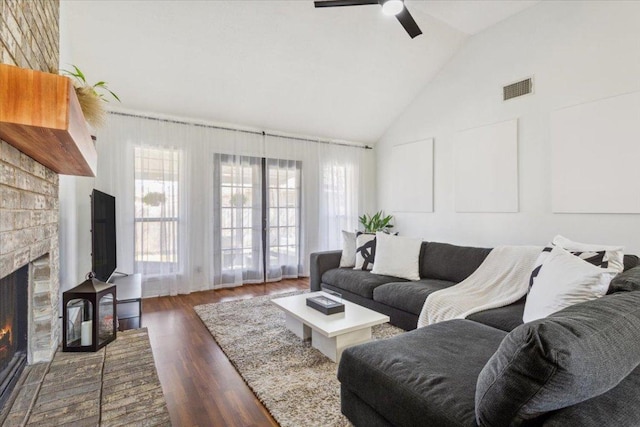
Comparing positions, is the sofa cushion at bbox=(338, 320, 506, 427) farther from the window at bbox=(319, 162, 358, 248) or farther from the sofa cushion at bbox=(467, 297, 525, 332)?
the window at bbox=(319, 162, 358, 248)

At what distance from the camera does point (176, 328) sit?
3.03 meters

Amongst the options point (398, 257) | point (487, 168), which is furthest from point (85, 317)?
point (487, 168)

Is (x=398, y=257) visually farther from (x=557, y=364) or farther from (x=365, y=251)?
(x=557, y=364)

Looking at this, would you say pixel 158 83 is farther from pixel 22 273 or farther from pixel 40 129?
pixel 40 129

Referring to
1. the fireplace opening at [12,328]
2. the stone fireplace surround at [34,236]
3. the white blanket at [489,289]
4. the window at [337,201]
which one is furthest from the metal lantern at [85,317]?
the window at [337,201]

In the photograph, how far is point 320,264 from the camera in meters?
3.87

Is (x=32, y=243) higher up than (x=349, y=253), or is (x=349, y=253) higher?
(x=32, y=243)

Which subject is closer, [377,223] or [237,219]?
[237,219]

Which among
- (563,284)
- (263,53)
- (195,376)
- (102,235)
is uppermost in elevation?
(263,53)

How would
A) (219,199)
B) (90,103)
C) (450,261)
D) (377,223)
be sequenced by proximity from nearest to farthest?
(90,103)
(450,261)
(219,199)
(377,223)

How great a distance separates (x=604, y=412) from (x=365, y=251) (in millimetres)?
2858

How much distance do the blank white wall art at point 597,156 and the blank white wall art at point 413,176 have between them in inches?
63.8

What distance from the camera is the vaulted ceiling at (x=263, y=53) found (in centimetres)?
301

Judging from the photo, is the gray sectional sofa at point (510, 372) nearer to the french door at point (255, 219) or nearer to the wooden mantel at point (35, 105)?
the wooden mantel at point (35, 105)
